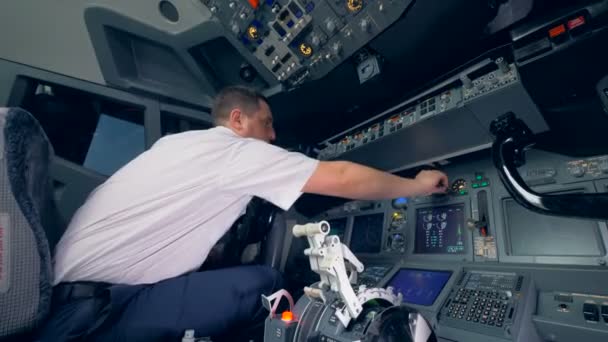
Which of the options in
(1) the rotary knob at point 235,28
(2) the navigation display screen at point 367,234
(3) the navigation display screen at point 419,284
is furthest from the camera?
(1) the rotary knob at point 235,28

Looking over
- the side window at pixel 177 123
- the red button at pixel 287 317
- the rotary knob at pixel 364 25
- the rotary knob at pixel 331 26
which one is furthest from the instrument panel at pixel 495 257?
the side window at pixel 177 123

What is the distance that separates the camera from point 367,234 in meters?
2.16

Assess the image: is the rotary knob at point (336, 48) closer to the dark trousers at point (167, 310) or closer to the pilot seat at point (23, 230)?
the dark trousers at point (167, 310)

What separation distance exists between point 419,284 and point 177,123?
2500mm

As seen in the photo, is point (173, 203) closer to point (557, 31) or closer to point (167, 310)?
point (167, 310)

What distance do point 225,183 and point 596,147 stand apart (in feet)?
4.84

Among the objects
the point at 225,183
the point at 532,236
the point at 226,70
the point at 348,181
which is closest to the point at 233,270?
the point at 225,183

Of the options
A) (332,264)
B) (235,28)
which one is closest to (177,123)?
(235,28)

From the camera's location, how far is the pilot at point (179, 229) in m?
1.10

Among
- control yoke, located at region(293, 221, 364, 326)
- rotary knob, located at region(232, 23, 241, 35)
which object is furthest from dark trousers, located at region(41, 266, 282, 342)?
rotary knob, located at region(232, 23, 241, 35)

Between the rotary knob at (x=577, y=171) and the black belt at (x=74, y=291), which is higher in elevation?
the rotary knob at (x=577, y=171)

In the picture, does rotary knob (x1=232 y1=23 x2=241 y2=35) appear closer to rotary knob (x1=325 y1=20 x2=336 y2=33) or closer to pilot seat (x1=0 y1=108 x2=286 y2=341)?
rotary knob (x1=325 y1=20 x2=336 y2=33)

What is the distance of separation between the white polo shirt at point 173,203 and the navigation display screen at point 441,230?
32.1 inches

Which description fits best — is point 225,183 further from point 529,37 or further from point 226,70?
point 226,70
